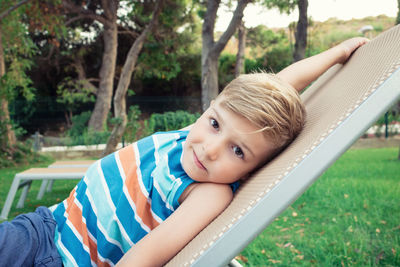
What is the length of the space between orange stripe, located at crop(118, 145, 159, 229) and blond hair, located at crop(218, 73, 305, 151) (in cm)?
44

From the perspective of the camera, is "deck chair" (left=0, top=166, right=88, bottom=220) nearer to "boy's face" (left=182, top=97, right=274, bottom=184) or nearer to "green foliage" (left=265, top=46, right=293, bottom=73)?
"boy's face" (left=182, top=97, right=274, bottom=184)

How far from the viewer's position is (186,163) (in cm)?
126

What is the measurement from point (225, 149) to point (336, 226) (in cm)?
236

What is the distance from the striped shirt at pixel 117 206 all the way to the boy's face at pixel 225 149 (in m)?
0.08

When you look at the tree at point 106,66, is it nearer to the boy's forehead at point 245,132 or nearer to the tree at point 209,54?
the tree at point 209,54

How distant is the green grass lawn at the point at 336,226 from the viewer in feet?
8.18

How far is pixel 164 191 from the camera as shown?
127 centimetres

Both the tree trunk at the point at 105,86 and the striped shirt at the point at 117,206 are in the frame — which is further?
the tree trunk at the point at 105,86

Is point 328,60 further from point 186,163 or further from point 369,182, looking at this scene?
point 369,182

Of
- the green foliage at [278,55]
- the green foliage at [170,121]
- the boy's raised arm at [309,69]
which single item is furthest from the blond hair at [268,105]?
the green foliage at [278,55]

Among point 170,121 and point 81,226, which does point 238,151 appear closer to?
point 81,226

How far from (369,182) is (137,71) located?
12878 millimetres

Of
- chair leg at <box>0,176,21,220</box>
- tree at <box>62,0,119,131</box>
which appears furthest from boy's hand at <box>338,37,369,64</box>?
tree at <box>62,0,119,131</box>

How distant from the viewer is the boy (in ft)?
3.68
